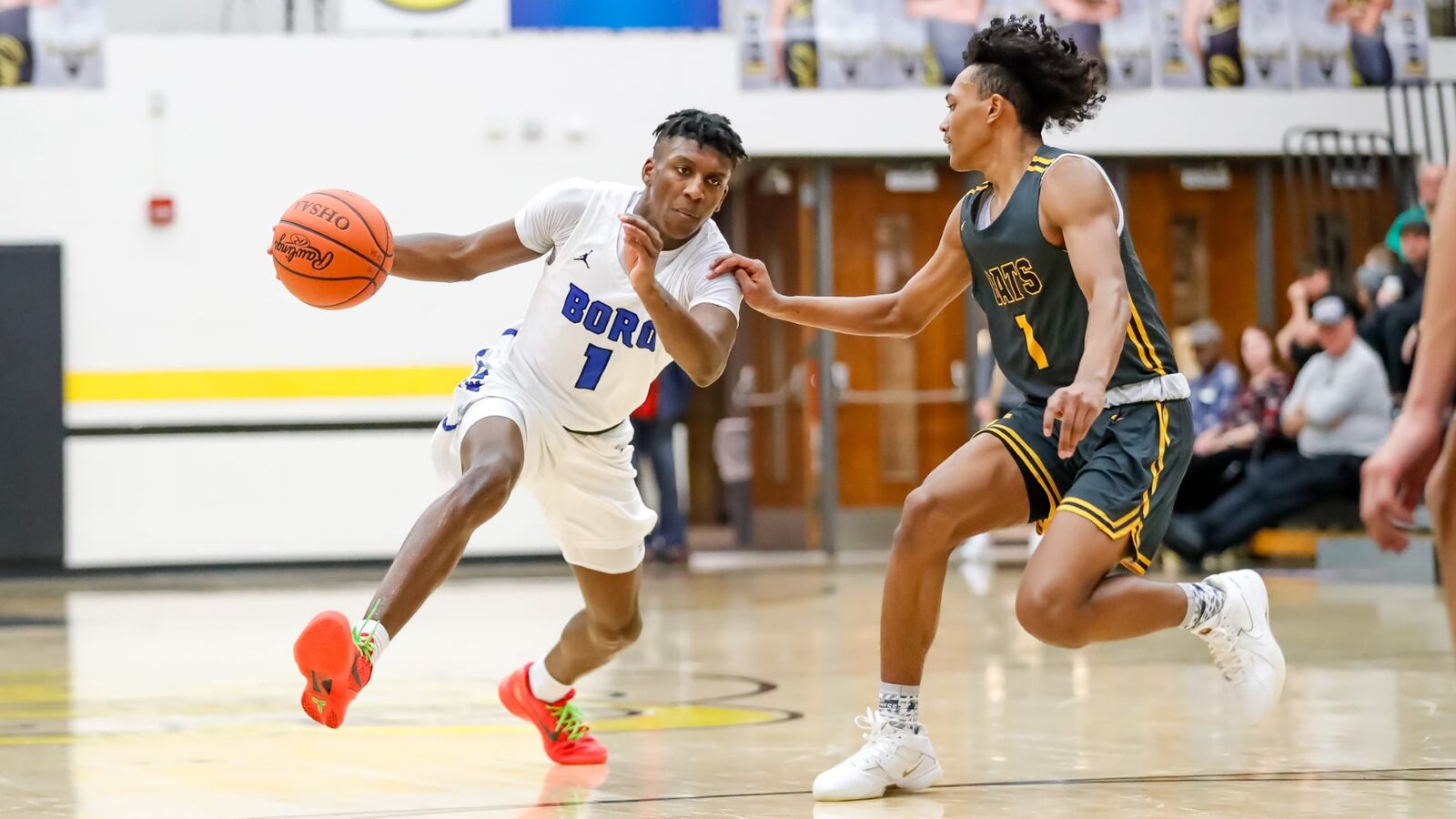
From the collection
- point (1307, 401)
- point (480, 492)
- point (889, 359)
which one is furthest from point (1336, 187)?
point (480, 492)

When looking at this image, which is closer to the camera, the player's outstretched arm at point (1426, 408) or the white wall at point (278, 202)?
the player's outstretched arm at point (1426, 408)

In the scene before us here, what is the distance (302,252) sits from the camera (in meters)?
4.09

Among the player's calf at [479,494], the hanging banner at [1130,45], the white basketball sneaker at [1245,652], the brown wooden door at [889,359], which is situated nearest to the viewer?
the player's calf at [479,494]

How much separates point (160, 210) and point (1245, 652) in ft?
30.6

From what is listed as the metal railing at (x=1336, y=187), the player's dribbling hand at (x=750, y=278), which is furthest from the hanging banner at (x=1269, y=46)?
the player's dribbling hand at (x=750, y=278)

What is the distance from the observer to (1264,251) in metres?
13.2

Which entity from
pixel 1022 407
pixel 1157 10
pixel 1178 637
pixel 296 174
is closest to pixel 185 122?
pixel 296 174

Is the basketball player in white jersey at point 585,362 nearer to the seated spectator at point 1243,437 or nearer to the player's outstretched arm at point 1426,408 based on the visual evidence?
the player's outstretched arm at point 1426,408

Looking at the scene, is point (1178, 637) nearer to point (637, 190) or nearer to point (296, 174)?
point (637, 190)

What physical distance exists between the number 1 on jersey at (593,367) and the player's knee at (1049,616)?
121 centimetres

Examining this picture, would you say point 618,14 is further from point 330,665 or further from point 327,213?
point 330,665

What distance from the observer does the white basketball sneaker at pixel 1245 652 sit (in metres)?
3.88

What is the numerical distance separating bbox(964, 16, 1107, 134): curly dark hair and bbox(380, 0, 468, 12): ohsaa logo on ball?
848 cm

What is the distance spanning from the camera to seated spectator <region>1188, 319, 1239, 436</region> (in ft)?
35.0
